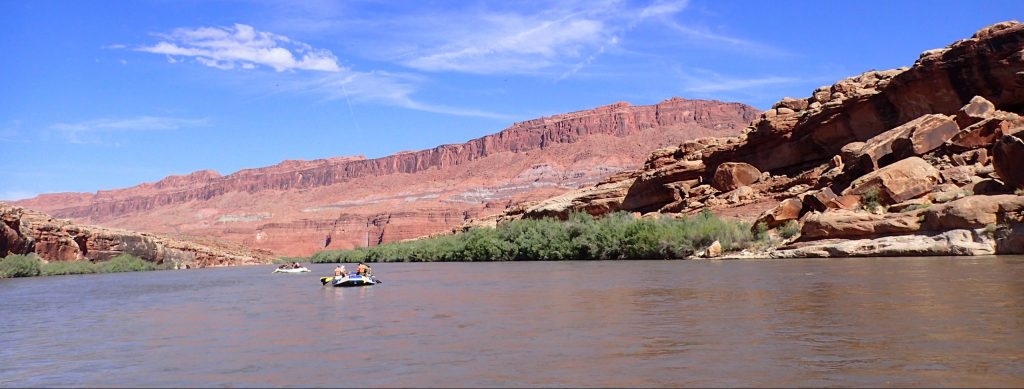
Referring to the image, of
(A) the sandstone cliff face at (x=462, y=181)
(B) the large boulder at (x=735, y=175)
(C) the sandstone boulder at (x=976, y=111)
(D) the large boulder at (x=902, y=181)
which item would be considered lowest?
(D) the large boulder at (x=902, y=181)

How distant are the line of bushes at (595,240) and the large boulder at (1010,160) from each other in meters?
9.42

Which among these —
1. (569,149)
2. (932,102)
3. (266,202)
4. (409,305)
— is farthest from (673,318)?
(266,202)

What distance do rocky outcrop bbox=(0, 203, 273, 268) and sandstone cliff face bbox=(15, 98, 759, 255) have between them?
60.0m

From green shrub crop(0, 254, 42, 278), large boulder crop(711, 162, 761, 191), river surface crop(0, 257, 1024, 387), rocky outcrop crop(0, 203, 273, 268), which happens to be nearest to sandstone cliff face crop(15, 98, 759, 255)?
rocky outcrop crop(0, 203, 273, 268)

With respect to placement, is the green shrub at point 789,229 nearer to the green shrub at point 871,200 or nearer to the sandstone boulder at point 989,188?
the green shrub at point 871,200

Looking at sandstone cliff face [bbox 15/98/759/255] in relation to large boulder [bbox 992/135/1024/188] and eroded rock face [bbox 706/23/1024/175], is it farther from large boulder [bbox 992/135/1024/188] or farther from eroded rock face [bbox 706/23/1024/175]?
large boulder [bbox 992/135/1024/188]

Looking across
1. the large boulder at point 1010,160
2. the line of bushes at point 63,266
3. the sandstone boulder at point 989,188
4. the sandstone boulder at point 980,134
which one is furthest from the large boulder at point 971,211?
the line of bushes at point 63,266

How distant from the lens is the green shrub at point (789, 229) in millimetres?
32531

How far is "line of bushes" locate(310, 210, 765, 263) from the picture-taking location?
3638 cm

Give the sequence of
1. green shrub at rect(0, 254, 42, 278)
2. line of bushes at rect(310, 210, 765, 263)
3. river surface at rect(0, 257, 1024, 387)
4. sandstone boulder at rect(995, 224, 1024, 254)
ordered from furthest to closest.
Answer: green shrub at rect(0, 254, 42, 278), line of bushes at rect(310, 210, 765, 263), sandstone boulder at rect(995, 224, 1024, 254), river surface at rect(0, 257, 1024, 387)

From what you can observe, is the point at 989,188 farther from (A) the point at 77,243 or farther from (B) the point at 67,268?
(A) the point at 77,243

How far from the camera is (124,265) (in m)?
64.5

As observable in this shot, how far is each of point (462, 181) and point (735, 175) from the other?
12573 cm

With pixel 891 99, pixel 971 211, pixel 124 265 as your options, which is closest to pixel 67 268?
pixel 124 265
